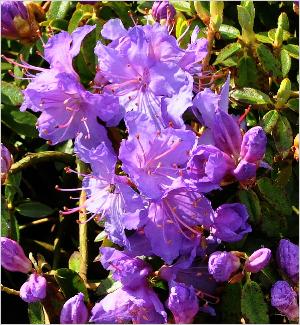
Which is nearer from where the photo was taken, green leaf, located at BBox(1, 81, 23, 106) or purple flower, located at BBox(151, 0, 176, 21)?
purple flower, located at BBox(151, 0, 176, 21)

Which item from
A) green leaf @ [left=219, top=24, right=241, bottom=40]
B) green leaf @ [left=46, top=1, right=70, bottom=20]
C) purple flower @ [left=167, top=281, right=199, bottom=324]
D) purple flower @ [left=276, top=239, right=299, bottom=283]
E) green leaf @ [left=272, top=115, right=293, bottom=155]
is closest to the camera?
purple flower @ [left=167, top=281, right=199, bottom=324]

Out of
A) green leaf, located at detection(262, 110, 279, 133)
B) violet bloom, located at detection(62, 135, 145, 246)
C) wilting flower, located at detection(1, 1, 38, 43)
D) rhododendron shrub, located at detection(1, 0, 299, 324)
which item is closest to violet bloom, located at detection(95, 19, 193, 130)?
rhododendron shrub, located at detection(1, 0, 299, 324)

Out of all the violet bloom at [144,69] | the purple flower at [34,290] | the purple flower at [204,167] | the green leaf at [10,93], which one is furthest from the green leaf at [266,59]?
the purple flower at [34,290]

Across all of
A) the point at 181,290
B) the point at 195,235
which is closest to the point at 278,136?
the point at 195,235

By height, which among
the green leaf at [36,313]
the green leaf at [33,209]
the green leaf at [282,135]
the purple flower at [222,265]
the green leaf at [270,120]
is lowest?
the green leaf at [36,313]

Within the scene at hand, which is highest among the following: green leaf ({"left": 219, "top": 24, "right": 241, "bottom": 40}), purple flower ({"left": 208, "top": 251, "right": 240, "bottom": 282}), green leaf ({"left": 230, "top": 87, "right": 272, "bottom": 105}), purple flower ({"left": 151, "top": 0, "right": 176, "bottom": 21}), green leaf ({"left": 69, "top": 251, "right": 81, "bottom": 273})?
purple flower ({"left": 151, "top": 0, "right": 176, "bottom": 21})

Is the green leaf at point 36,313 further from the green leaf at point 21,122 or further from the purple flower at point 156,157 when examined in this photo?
the green leaf at point 21,122

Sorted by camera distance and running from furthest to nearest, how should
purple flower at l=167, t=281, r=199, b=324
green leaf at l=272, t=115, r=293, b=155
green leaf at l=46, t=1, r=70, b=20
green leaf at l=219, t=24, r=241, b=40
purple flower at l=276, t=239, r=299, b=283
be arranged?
green leaf at l=46, t=1, r=70, b=20, green leaf at l=219, t=24, r=241, b=40, green leaf at l=272, t=115, r=293, b=155, purple flower at l=276, t=239, r=299, b=283, purple flower at l=167, t=281, r=199, b=324

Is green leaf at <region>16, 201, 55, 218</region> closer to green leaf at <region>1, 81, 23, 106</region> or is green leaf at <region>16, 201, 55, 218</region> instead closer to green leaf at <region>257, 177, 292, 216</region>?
green leaf at <region>1, 81, 23, 106</region>
